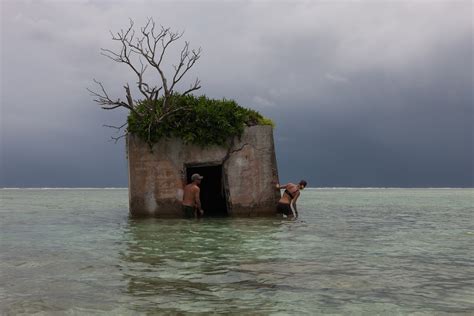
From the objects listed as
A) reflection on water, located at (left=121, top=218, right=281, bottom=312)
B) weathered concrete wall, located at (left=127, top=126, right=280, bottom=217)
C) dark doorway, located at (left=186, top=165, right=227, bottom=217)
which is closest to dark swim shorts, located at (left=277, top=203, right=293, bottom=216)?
weathered concrete wall, located at (left=127, top=126, right=280, bottom=217)

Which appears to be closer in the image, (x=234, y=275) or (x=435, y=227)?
(x=234, y=275)

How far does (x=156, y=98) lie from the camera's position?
15383 mm

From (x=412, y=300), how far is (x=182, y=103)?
445 inches

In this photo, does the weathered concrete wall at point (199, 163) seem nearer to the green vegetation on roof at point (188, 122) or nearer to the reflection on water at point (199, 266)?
the green vegetation on roof at point (188, 122)

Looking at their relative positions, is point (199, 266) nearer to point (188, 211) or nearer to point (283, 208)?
point (188, 211)

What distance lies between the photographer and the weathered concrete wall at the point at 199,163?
15.4m

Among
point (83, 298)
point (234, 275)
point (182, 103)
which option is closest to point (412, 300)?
point (234, 275)

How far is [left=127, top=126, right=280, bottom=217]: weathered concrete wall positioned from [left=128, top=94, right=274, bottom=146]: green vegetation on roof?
0.27 m

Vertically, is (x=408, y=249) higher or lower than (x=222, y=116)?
lower

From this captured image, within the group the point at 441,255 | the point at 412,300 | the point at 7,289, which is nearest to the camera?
the point at 412,300

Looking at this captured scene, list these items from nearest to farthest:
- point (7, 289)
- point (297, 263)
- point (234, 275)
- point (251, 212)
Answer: point (7, 289)
point (234, 275)
point (297, 263)
point (251, 212)

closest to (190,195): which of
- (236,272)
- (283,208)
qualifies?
(283,208)

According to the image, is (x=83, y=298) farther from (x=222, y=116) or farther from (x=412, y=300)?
(x=222, y=116)

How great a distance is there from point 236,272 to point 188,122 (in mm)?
8845
